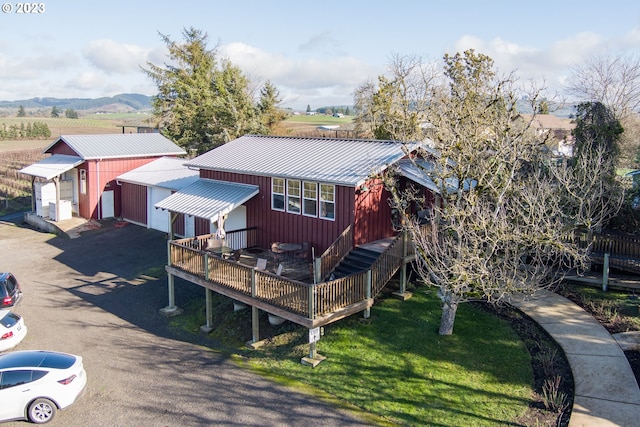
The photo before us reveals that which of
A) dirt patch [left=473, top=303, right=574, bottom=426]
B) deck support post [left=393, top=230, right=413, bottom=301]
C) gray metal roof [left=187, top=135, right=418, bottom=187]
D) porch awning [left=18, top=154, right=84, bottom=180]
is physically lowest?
dirt patch [left=473, top=303, right=574, bottom=426]

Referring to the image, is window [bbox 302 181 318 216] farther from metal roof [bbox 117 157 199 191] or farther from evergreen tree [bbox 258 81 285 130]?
evergreen tree [bbox 258 81 285 130]

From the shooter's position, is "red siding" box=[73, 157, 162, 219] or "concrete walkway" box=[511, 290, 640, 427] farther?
"red siding" box=[73, 157, 162, 219]

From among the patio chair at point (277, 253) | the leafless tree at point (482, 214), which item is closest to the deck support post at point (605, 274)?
the leafless tree at point (482, 214)

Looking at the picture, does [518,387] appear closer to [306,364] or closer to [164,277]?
[306,364]

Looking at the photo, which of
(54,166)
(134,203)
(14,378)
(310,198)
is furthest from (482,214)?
(54,166)

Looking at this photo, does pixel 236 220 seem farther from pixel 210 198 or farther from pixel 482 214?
pixel 482 214

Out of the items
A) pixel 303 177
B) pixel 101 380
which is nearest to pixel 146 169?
pixel 303 177

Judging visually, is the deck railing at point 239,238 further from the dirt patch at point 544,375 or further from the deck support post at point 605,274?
the deck support post at point 605,274

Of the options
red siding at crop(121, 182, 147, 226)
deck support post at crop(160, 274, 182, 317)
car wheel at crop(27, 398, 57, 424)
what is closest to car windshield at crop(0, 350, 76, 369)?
car wheel at crop(27, 398, 57, 424)
